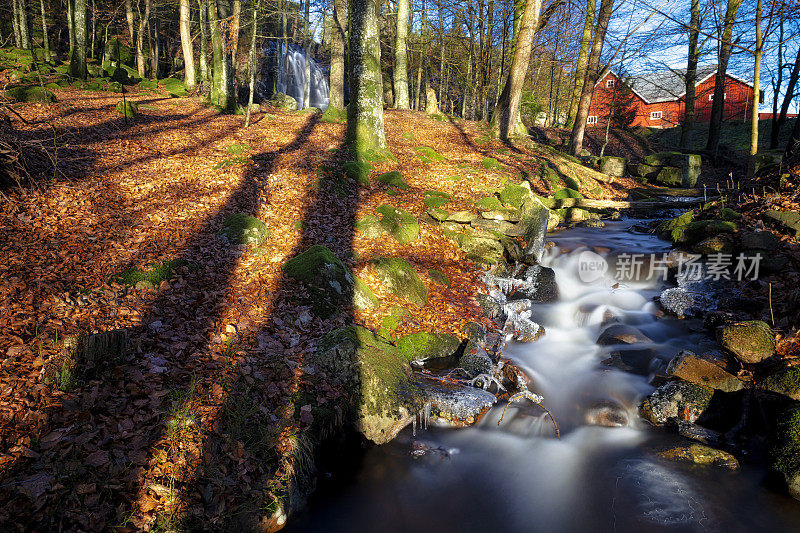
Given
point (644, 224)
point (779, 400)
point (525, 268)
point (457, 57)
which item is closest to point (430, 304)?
point (525, 268)

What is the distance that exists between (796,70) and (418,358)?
928 inches

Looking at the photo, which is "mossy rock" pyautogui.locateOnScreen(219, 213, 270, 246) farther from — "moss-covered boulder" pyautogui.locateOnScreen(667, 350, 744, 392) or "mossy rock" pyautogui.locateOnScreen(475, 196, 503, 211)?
"moss-covered boulder" pyautogui.locateOnScreen(667, 350, 744, 392)

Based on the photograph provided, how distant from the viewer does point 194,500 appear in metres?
→ 3.31

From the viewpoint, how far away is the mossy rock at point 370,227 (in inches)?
336

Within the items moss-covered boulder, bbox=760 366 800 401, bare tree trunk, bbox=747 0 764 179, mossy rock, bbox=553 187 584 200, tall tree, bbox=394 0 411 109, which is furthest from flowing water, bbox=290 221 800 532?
tall tree, bbox=394 0 411 109

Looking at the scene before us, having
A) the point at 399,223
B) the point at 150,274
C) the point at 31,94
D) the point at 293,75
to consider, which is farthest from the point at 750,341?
the point at 293,75

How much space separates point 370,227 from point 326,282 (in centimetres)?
261

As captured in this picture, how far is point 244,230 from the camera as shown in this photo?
23.8ft

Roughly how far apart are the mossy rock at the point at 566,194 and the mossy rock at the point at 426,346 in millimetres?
7887

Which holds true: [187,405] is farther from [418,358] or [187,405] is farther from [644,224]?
[644,224]

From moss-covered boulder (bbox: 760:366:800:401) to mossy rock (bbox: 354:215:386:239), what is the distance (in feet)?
21.7

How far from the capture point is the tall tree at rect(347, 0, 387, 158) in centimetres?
1088

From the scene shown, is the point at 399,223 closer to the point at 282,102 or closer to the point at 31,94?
the point at 31,94

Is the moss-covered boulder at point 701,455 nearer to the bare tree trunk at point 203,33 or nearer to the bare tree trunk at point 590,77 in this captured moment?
the bare tree trunk at point 590,77
